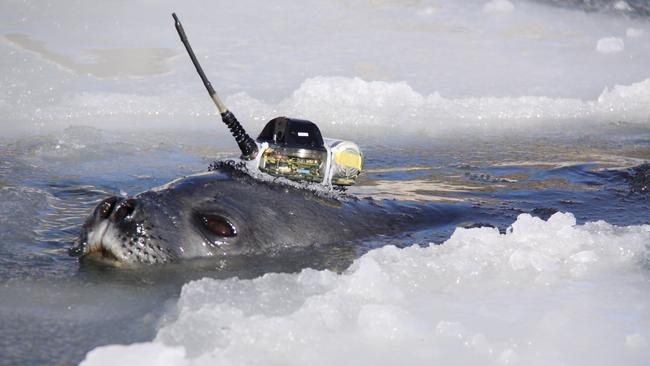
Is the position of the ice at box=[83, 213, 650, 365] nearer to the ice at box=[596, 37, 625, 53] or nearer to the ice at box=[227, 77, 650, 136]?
the ice at box=[227, 77, 650, 136]

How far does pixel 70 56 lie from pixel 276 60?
2.02 metres

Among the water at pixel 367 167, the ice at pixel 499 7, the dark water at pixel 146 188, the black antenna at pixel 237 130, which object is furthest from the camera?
the ice at pixel 499 7

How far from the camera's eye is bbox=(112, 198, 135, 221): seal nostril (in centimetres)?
371

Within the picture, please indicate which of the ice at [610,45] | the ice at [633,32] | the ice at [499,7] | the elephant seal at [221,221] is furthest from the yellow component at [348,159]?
the ice at [633,32]

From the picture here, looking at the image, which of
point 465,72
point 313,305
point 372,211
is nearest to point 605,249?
point 372,211

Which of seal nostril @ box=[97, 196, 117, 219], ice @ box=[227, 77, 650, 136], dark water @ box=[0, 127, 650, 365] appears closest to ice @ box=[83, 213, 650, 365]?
dark water @ box=[0, 127, 650, 365]

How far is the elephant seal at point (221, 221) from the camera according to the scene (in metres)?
3.73

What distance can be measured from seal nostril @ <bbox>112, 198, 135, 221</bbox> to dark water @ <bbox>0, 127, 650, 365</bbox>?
0.22 metres

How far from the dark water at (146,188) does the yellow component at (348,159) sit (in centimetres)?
44

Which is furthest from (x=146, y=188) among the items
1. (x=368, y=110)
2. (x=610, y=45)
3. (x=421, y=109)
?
(x=610, y=45)

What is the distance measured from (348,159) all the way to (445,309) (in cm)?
146

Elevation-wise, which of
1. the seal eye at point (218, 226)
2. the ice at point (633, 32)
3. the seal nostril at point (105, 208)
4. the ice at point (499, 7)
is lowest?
the seal eye at point (218, 226)

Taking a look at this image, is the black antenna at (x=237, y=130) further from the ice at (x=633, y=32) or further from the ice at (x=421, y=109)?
the ice at (x=633, y=32)

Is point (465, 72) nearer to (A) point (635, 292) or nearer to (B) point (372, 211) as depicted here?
(B) point (372, 211)
